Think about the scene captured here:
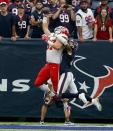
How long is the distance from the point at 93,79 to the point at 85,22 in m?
1.16

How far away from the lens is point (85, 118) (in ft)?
30.7

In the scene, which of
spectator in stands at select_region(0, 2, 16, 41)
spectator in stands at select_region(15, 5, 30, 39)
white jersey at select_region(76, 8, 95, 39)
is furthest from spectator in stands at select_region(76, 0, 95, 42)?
spectator in stands at select_region(0, 2, 16, 41)

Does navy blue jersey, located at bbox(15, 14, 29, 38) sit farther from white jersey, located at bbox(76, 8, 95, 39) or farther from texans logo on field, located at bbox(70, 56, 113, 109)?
texans logo on field, located at bbox(70, 56, 113, 109)

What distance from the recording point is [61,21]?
31.5 feet

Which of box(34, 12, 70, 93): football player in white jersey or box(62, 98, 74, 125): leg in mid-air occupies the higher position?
box(34, 12, 70, 93): football player in white jersey

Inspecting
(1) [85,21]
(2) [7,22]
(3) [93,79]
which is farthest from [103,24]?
(2) [7,22]

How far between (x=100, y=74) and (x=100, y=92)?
34 centimetres

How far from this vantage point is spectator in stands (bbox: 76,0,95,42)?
9531 mm

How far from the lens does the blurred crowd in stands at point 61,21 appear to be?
30.5 ft

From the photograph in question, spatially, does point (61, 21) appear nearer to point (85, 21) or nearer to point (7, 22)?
point (85, 21)

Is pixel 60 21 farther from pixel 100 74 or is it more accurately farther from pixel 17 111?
pixel 17 111

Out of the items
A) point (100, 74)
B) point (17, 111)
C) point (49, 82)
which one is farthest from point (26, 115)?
point (100, 74)

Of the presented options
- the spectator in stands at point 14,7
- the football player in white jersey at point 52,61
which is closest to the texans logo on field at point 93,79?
the football player in white jersey at point 52,61

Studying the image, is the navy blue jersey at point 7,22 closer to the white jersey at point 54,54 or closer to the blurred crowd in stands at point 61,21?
the blurred crowd in stands at point 61,21
